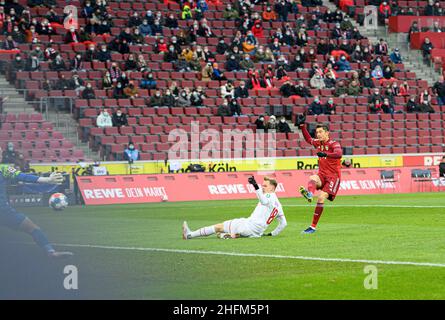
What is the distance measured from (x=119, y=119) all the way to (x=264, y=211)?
24.1 meters

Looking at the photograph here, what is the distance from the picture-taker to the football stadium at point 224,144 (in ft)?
54.5

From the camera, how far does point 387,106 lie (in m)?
51.5

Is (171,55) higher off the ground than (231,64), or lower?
higher

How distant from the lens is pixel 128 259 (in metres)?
17.2

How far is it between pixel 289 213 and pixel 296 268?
14002 mm

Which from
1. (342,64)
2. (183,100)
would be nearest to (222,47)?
(183,100)

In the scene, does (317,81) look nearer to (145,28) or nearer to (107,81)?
(145,28)

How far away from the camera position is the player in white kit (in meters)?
20.5

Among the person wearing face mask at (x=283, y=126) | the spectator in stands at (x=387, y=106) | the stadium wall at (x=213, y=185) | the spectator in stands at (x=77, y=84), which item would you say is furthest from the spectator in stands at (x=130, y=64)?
the spectator in stands at (x=387, y=106)

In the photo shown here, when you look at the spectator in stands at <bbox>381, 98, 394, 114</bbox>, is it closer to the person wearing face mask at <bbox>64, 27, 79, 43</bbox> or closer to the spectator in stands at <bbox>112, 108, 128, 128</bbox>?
the spectator in stands at <bbox>112, 108, 128, 128</bbox>

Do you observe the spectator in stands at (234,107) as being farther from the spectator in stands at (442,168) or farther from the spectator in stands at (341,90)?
the spectator in stands at (442,168)

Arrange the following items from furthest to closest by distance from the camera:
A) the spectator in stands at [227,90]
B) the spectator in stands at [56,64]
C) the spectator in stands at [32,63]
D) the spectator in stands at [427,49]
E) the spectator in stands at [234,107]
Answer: the spectator in stands at [427,49]
the spectator in stands at [227,90]
the spectator in stands at [234,107]
the spectator in stands at [56,64]
the spectator in stands at [32,63]

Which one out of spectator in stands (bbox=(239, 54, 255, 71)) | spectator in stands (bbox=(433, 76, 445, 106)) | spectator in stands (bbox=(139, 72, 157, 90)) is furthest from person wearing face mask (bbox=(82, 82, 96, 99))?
spectator in stands (bbox=(433, 76, 445, 106))

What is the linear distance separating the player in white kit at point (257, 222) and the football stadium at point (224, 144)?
0.03m
